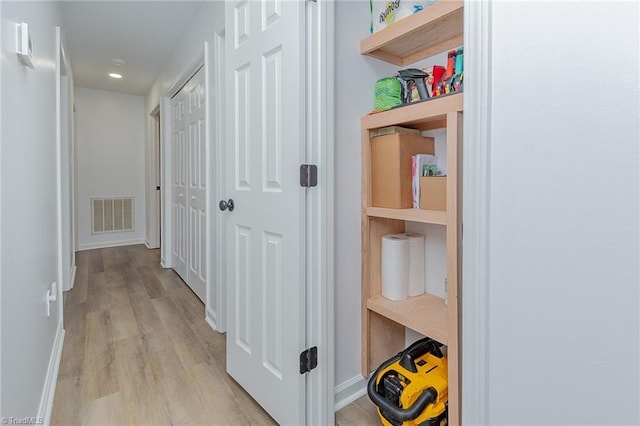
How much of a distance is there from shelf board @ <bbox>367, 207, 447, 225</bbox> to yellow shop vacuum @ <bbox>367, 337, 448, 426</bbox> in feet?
1.75

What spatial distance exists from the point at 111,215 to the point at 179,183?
255 centimetres

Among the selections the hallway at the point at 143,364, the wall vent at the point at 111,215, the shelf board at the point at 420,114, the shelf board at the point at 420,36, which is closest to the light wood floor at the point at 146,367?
the hallway at the point at 143,364

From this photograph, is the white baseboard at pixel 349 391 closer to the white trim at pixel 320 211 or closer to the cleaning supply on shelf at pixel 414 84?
the white trim at pixel 320 211

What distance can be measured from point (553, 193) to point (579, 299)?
23 centimetres

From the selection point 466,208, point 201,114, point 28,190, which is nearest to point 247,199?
point 28,190

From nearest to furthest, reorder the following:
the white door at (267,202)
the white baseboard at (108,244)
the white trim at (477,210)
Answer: the white trim at (477,210) < the white door at (267,202) < the white baseboard at (108,244)

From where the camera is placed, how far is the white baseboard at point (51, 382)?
136 centimetres

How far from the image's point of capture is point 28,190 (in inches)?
50.9

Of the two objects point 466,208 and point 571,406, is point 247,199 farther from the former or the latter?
point 571,406

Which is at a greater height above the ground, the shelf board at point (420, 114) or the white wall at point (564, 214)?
the shelf board at point (420, 114)

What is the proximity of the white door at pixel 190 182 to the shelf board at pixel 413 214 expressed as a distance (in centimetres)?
165

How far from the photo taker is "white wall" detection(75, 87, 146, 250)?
492cm

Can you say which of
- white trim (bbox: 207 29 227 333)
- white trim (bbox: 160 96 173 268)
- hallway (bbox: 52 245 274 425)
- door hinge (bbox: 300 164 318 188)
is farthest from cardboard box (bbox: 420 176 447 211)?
white trim (bbox: 160 96 173 268)

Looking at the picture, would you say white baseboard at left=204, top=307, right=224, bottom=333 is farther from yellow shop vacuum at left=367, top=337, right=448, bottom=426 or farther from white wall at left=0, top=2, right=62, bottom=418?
yellow shop vacuum at left=367, top=337, right=448, bottom=426
